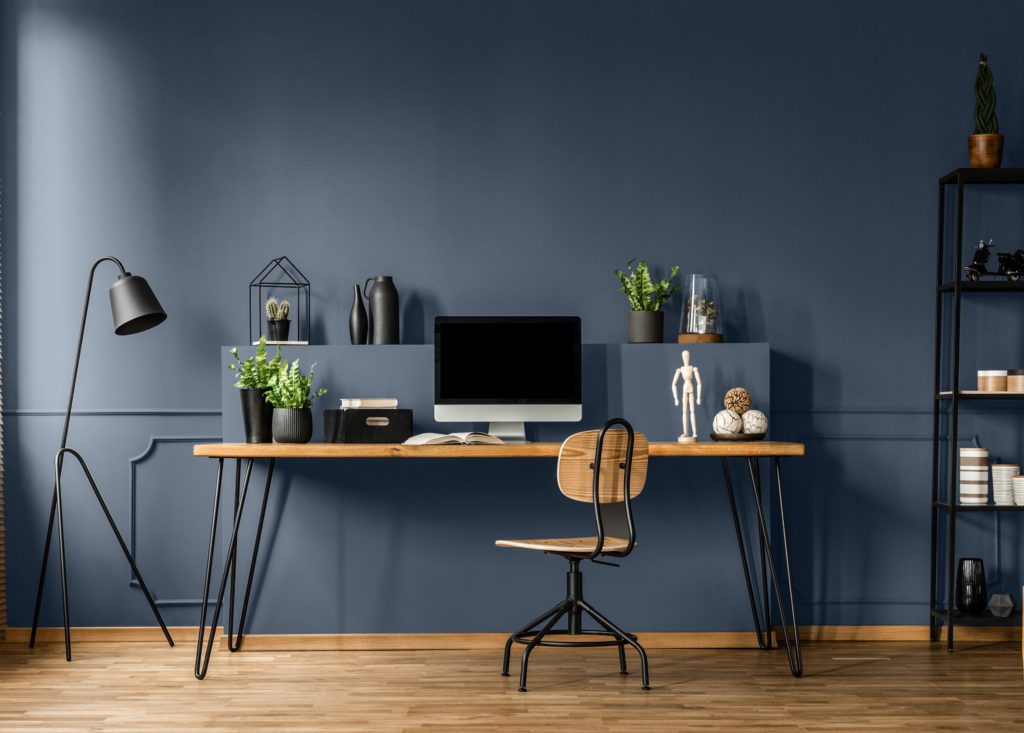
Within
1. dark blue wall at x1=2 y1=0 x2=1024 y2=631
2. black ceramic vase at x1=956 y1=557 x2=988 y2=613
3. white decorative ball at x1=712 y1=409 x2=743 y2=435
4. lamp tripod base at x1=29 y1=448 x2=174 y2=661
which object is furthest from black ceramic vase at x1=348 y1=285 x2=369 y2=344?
black ceramic vase at x1=956 y1=557 x2=988 y2=613

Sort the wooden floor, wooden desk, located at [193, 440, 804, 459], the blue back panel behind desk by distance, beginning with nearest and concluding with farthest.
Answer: the wooden floor, wooden desk, located at [193, 440, 804, 459], the blue back panel behind desk

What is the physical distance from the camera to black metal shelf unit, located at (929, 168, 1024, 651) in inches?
167

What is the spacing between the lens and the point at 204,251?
4.50 meters

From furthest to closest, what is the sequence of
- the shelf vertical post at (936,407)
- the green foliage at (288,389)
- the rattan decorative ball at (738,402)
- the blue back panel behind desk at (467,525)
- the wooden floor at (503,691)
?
the shelf vertical post at (936,407), the blue back panel behind desk at (467,525), the rattan decorative ball at (738,402), the green foliage at (288,389), the wooden floor at (503,691)

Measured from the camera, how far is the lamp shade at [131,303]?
160 inches

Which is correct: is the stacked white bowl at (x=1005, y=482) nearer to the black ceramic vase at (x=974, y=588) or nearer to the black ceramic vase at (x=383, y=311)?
the black ceramic vase at (x=974, y=588)

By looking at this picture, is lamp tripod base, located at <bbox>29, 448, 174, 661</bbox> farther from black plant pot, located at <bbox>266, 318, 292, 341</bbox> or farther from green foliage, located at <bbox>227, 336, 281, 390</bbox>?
black plant pot, located at <bbox>266, 318, 292, 341</bbox>

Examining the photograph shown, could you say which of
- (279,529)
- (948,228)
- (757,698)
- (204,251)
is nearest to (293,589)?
(279,529)

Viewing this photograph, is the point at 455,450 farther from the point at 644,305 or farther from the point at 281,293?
the point at 281,293

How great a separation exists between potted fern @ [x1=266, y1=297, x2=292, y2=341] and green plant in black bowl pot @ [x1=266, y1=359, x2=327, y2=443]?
290mm

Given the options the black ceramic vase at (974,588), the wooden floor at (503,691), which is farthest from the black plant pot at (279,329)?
the black ceramic vase at (974,588)

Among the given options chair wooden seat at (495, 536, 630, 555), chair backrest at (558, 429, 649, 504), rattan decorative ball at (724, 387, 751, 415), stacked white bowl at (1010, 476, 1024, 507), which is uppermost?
rattan decorative ball at (724, 387, 751, 415)

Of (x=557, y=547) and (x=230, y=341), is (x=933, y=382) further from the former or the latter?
(x=230, y=341)

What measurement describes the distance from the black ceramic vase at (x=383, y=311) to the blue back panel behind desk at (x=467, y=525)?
0.20 ft
